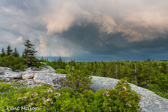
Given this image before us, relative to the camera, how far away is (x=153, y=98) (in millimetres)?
6430

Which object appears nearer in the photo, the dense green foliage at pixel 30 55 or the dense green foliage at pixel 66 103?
the dense green foliage at pixel 66 103

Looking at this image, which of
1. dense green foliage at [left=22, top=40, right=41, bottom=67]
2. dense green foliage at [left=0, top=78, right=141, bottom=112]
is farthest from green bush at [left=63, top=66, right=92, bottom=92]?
dense green foliage at [left=22, top=40, right=41, bottom=67]

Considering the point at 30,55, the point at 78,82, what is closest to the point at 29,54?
the point at 30,55

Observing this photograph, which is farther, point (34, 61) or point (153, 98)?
point (34, 61)

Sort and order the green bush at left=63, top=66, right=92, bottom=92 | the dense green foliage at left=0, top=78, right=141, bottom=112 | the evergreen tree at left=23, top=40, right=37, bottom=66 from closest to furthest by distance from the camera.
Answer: the dense green foliage at left=0, top=78, right=141, bottom=112, the green bush at left=63, top=66, right=92, bottom=92, the evergreen tree at left=23, top=40, right=37, bottom=66

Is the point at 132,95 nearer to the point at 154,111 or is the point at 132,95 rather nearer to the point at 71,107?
the point at 71,107

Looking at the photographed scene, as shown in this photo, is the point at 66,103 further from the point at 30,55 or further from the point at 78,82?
the point at 30,55

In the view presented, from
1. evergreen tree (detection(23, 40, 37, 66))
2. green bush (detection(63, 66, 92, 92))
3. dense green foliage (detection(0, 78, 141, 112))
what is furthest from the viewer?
evergreen tree (detection(23, 40, 37, 66))

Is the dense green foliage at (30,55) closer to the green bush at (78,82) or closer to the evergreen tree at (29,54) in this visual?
the evergreen tree at (29,54)

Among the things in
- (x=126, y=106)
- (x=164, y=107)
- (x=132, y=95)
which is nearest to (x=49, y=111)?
(x=126, y=106)

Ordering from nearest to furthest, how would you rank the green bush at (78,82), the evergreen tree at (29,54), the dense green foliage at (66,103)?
the dense green foliage at (66,103) → the green bush at (78,82) → the evergreen tree at (29,54)

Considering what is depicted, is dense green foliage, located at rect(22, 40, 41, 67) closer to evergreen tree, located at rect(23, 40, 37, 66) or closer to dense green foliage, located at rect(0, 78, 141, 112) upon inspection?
evergreen tree, located at rect(23, 40, 37, 66)

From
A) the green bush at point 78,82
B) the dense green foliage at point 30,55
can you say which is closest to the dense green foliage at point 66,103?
the green bush at point 78,82

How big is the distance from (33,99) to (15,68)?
12.9 meters
